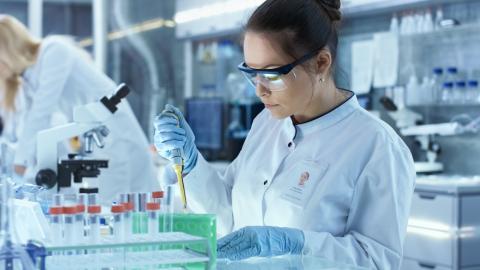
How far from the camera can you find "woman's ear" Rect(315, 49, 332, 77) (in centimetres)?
177

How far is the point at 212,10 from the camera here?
221 inches

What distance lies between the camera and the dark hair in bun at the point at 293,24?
5.61ft

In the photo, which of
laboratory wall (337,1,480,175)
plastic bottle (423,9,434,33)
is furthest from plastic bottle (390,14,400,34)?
plastic bottle (423,9,434,33)

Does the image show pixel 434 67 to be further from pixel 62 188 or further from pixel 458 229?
pixel 62 188

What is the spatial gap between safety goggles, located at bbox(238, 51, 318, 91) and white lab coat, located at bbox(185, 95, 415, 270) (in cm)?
19

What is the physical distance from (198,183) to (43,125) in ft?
5.42

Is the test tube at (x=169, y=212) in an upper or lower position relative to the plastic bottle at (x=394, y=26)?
lower

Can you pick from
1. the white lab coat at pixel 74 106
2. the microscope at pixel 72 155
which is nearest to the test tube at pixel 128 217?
the microscope at pixel 72 155

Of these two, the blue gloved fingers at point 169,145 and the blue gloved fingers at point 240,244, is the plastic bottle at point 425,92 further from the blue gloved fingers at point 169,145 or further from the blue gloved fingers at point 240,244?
the blue gloved fingers at point 240,244

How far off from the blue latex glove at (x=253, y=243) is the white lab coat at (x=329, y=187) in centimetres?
9

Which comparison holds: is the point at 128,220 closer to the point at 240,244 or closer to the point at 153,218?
the point at 153,218

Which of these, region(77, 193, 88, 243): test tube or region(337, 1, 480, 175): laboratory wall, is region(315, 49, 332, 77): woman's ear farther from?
region(337, 1, 480, 175): laboratory wall

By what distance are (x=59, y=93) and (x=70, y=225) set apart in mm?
2254

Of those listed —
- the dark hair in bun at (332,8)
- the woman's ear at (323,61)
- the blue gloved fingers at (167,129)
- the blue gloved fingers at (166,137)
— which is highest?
the dark hair in bun at (332,8)
